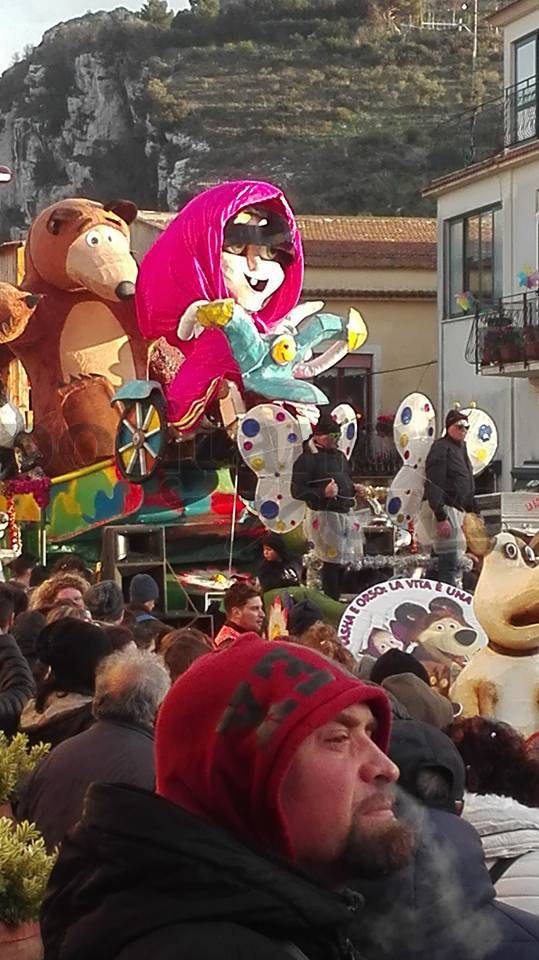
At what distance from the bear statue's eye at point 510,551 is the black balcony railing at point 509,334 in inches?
699

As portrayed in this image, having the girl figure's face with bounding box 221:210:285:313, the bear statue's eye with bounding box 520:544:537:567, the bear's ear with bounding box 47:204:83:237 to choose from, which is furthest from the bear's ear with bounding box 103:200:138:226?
the bear statue's eye with bounding box 520:544:537:567

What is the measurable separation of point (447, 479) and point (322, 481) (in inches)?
33.9

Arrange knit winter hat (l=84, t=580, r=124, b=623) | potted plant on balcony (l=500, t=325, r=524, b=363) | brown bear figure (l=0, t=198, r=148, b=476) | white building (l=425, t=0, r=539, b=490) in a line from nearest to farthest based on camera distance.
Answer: knit winter hat (l=84, t=580, r=124, b=623), brown bear figure (l=0, t=198, r=148, b=476), potted plant on balcony (l=500, t=325, r=524, b=363), white building (l=425, t=0, r=539, b=490)

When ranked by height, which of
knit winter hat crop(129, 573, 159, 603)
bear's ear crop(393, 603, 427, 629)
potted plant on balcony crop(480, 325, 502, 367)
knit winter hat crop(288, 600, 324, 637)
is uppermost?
potted plant on balcony crop(480, 325, 502, 367)

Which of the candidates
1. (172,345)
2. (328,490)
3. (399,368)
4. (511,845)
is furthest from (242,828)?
(399,368)

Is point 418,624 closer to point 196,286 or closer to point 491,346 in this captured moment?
point 196,286

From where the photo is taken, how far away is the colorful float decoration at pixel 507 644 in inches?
237

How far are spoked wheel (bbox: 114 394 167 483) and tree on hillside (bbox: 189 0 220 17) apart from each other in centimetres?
6743

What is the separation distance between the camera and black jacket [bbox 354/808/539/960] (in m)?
2.41

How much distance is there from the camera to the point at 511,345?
24047 mm

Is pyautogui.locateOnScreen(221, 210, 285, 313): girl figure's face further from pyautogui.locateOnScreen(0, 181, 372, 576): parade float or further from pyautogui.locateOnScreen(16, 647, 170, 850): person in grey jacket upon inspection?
pyautogui.locateOnScreen(16, 647, 170, 850): person in grey jacket

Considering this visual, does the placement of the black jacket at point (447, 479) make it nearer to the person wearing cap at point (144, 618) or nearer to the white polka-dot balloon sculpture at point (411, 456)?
the white polka-dot balloon sculpture at point (411, 456)

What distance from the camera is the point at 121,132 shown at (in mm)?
75625

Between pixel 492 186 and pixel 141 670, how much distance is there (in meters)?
22.5
